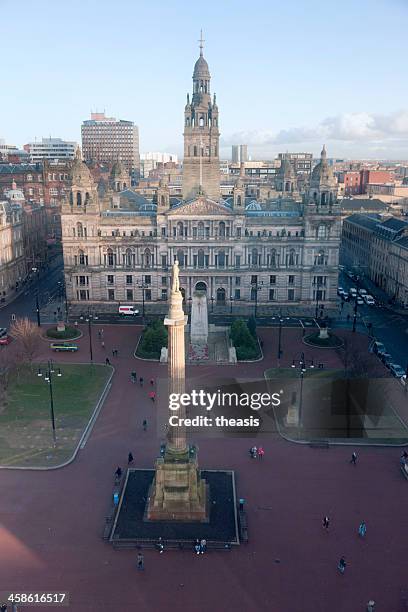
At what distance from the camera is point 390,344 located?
243 ft

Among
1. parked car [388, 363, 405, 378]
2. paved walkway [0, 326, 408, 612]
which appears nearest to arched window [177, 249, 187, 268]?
parked car [388, 363, 405, 378]

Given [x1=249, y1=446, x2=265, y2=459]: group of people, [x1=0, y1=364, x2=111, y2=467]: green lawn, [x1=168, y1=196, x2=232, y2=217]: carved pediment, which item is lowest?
[x1=249, y1=446, x2=265, y2=459]: group of people

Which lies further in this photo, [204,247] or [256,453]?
[204,247]

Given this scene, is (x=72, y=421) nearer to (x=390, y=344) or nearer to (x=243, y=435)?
(x=243, y=435)

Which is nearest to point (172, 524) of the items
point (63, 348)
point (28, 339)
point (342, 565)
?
point (342, 565)

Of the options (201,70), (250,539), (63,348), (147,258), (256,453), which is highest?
(201,70)

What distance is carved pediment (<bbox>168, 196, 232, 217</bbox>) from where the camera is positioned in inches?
3511

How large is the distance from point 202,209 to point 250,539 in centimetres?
6112

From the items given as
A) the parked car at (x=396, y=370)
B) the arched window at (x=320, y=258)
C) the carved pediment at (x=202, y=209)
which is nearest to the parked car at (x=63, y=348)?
the carved pediment at (x=202, y=209)

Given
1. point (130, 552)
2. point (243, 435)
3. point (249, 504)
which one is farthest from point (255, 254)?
point (130, 552)

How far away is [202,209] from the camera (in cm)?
8956

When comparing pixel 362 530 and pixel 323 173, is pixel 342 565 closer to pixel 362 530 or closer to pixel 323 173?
pixel 362 530

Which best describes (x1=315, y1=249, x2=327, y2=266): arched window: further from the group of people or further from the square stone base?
the square stone base

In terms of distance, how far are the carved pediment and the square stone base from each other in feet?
177
